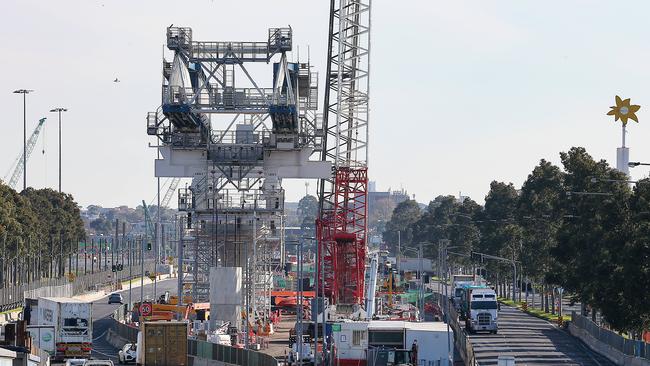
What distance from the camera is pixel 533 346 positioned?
11481 centimetres

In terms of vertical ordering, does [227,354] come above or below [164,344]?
below

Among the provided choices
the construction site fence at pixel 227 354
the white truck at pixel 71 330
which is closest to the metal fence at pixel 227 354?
the construction site fence at pixel 227 354

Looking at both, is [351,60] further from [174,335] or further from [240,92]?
[174,335]

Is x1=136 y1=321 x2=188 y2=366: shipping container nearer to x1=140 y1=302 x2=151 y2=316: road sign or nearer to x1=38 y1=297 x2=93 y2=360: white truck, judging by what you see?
x1=38 y1=297 x2=93 y2=360: white truck

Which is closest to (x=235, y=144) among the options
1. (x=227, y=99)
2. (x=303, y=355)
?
(x=227, y=99)

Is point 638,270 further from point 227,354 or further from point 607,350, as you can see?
point 227,354

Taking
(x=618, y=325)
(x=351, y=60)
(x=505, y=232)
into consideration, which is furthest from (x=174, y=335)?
(x=505, y=232)

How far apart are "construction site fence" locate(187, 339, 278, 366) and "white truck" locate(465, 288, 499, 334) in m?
40.2

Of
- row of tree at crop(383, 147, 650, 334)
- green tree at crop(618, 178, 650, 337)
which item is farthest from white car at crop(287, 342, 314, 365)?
green tree at crop(618, 178, 650, 337)

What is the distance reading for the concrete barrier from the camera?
9225 centimetres

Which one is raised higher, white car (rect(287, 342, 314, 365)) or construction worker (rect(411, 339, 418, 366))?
construction worker (rect(411, 339, 418, 366))

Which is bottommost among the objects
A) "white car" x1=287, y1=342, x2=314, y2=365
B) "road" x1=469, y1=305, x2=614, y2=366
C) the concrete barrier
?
"road" x1=469, y1=305, x2=614, y2=366

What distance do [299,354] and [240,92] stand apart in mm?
40822

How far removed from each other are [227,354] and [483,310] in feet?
158
